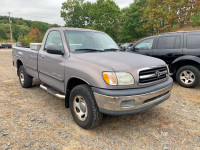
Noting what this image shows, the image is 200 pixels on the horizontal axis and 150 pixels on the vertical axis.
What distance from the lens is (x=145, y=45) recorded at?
6137mm

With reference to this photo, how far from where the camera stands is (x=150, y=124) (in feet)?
9.43

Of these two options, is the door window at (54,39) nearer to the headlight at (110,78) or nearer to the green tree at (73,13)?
the headlight at (110,78)

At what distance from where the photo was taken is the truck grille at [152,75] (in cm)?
236

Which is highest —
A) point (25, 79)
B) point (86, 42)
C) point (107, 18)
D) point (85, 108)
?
point (107, 18)

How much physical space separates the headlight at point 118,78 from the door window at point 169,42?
3.82 m

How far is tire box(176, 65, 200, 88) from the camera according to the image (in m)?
4.73

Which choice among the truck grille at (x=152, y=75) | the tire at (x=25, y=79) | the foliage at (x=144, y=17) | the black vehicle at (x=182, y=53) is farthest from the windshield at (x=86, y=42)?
the foliage at (x=144, y=17)

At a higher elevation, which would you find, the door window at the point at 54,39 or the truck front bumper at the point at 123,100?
the door window at the point at 54,39

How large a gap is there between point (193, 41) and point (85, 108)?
431 cm

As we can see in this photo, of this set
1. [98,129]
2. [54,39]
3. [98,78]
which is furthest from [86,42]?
[98,129]

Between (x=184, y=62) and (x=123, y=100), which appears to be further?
(x=184, y=62)

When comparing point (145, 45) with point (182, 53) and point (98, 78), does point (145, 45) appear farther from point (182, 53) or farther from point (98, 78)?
point (98, 78)

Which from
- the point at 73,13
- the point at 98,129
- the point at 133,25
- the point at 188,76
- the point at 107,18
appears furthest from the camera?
the point at 73,13

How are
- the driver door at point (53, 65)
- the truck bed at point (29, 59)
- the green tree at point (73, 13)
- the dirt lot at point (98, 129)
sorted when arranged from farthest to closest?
the green tree at point (73, 13) → the truck bed at point (29, 59) → the driver door at point (53, 65) → the dirt lot at point (98, 129)
